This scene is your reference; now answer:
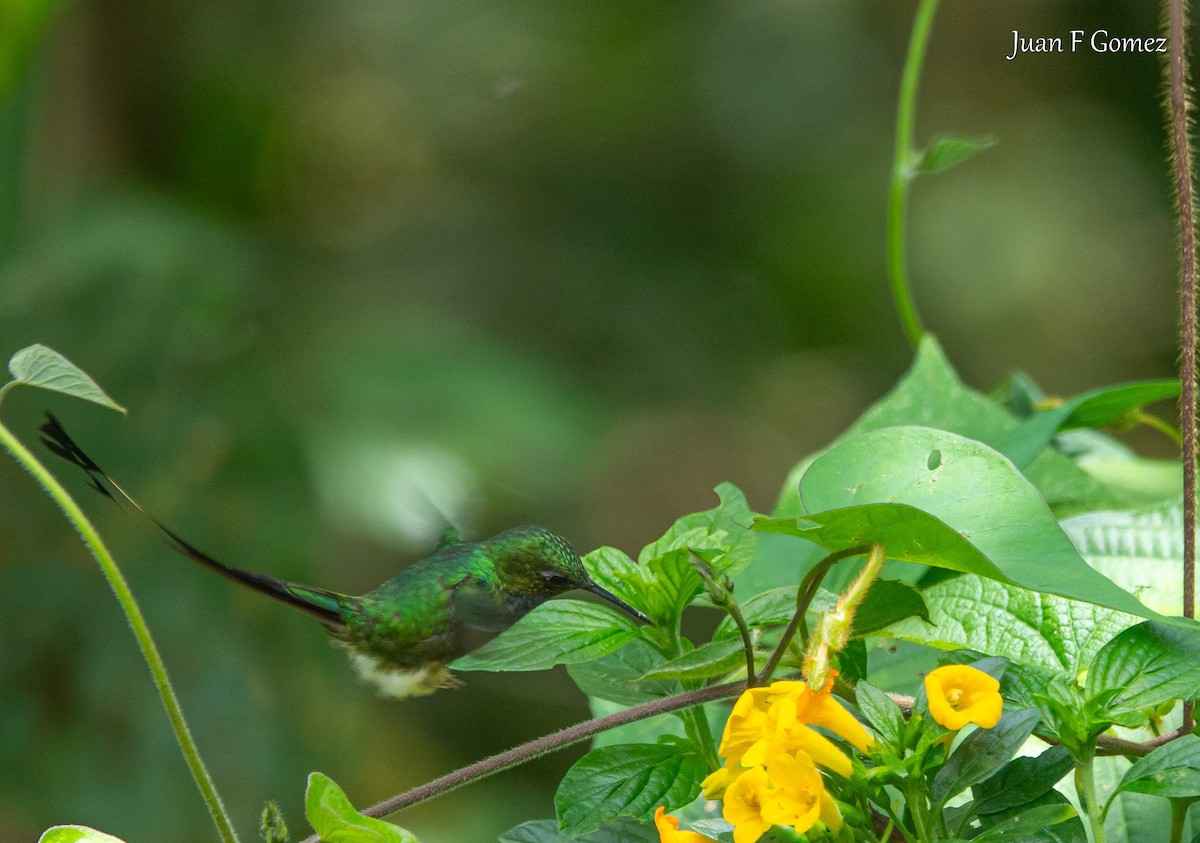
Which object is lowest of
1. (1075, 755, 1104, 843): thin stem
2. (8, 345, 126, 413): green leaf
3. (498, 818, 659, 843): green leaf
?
(498, 818, 659, 843): green leaf

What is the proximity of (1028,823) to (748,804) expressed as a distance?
9 cm

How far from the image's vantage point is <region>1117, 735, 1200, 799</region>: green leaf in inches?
15.1

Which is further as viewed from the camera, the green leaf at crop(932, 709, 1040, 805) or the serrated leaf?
the serrated leaf

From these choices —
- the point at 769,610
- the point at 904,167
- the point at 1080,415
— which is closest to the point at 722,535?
the point at 769,610

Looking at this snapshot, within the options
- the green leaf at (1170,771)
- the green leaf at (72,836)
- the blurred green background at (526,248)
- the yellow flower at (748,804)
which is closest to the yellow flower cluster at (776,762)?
the yellow flower at (748,804)

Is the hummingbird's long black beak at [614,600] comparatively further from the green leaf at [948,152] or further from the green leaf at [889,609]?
the green leaf at [948,152]

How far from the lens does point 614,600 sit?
1.64ft

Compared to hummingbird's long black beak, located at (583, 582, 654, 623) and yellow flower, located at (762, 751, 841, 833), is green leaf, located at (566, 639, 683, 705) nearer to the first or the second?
hummingbird's long black beak, located at (583, 582, 654, 623)

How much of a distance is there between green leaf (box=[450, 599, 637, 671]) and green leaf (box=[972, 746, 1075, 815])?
0.47 ft

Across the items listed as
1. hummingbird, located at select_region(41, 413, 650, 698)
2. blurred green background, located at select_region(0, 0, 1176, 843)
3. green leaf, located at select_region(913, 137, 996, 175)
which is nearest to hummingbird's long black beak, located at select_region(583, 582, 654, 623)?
hummingbird, located at select_region(41, 413, 650, 698)

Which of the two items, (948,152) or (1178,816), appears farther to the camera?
(948,152)

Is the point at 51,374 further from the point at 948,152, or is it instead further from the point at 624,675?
the point at 948,152

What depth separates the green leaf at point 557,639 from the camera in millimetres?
448

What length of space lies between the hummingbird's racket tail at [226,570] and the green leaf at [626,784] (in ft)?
0.59
